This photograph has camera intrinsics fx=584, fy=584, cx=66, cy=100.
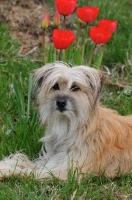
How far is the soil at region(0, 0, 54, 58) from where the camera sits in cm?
829

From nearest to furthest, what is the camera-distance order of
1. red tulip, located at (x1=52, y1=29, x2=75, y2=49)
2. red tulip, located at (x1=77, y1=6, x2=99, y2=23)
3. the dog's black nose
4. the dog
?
the dog's black nose
the dog
red tulip, located at (x1=52, y1=29, x2=75, y2=49)
red tulip, located at (x1=77, y1=6, x2=99, y2=23)

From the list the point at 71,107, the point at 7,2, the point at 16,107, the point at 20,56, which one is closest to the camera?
the point at 71,107

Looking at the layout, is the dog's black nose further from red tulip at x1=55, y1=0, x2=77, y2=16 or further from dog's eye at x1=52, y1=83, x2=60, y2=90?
red tulip at x1=55, y1=0, x2=77, y2=16

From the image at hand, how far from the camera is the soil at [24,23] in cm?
829

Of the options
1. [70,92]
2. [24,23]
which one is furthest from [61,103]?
[24,23]

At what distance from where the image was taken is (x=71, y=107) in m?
4.99

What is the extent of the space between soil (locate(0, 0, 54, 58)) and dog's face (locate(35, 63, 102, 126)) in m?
3.01

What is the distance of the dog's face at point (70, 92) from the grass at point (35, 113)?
55 centimetres

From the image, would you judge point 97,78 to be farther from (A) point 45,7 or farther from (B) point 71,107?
(A) point 45,7

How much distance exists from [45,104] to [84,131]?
0.44m

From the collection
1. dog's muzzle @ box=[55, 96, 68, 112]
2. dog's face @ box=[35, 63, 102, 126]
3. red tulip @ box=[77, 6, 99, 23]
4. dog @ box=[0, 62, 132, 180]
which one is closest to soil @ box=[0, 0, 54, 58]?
red tulip @ box=[77, 6, 99, 23]

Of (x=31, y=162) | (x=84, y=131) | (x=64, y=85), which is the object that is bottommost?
(x=31, y=162)

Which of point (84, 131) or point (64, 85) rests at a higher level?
point (64, 85)

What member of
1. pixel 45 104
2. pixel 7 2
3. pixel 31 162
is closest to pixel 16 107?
pixel 31 162
